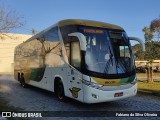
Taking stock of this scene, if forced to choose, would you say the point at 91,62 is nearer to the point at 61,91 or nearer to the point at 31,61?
the point at 61,91

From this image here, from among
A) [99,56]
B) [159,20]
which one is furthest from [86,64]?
[159,20]

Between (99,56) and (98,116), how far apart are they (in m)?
2.19

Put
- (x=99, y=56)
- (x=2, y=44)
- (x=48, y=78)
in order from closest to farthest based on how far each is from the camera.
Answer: (x=99, y=56), (x=48, y=78), (x=2, y=44)

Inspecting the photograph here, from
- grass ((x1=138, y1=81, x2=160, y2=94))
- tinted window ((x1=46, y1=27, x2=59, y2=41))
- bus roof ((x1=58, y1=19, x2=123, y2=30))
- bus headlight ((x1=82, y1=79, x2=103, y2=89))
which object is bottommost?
grass ((x1=138, y1=81, x2=160, y2=94))

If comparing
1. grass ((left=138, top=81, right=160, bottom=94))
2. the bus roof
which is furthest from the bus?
grass ((left=138, top=81, right=160, bottom=94))

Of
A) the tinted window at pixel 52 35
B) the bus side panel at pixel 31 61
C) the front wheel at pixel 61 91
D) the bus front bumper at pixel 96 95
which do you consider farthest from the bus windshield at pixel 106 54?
the bus side panel at pixel 31 61

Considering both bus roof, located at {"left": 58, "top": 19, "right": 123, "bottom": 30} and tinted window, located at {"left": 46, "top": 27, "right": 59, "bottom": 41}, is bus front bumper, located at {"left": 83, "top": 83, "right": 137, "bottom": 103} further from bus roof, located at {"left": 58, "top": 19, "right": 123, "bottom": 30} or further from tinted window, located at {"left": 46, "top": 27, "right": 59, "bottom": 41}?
tinted window, located at {"left": 46, "top": 27, "right": 59, "bottom": 41}

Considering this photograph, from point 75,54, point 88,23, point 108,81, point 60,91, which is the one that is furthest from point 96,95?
point 88,23

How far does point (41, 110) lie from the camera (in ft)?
33.3

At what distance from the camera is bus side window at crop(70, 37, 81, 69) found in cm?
1000

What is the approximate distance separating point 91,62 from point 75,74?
87 cm

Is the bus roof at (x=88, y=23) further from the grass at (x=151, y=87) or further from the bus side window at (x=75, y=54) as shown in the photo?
the grass at (x=151, y=87)

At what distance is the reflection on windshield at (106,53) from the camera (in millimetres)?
9758

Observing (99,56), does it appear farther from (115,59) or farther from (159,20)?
(159,20)
